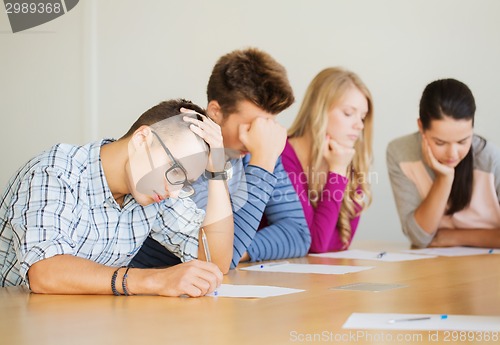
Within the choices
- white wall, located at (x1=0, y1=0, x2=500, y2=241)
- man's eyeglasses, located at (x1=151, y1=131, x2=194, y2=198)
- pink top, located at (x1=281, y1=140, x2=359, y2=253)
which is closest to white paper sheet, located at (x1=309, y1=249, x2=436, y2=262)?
pink top, located at (x1=281, y1=140, x2=359, y2=253)

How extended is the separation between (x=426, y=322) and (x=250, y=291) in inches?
17.3

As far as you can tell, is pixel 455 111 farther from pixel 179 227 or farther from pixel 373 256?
pixel 179 227

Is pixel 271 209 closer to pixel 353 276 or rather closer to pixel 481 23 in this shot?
pixel 353 276

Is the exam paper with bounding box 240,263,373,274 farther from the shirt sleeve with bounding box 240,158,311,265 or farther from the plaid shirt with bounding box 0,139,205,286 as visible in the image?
the plaid shirt with bounding box 0,139,205,286

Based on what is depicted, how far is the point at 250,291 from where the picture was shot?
1.49 meters

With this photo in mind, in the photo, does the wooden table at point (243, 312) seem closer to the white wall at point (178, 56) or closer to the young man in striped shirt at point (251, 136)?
the young man in striped shirt at point (251, 136)

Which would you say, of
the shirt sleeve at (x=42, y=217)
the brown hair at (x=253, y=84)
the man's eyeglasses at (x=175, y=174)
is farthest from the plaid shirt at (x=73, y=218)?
the brown hair at (x=253, y=84)

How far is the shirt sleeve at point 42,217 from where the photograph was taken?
4.62ft

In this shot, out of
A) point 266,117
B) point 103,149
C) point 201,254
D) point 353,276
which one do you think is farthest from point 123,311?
point 266,117

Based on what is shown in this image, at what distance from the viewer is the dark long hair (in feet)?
8.89

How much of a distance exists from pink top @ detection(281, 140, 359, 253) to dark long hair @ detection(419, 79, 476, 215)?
0.41 meters

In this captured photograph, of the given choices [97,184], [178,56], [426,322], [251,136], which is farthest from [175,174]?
[178,56]

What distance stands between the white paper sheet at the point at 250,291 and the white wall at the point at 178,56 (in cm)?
279

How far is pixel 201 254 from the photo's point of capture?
5.92 feet
